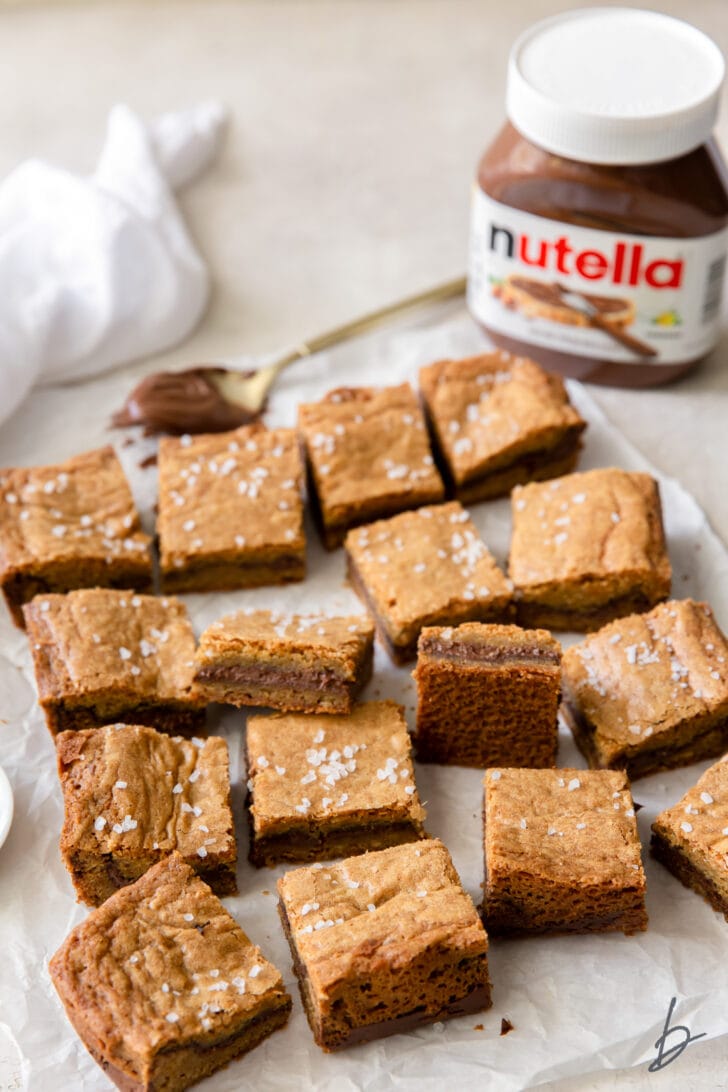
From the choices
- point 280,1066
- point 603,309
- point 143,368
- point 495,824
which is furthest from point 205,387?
point 280,1066

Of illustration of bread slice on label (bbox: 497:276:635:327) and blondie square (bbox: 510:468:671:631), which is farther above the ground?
illustration of bread slice on label (bbox: 497:276:635:327)

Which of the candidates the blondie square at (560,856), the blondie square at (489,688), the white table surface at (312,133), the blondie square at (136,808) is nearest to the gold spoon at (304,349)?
the white table surface at (312,133)

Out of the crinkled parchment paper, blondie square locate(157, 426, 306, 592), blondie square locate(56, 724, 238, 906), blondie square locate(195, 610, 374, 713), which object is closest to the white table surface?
blondie square locate(157, 426, 306, 592)

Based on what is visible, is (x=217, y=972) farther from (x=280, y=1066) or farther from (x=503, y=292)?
(x=503, y=292)

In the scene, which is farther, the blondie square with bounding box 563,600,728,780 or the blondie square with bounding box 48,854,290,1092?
the blondie square with bounding box 563,600,728,780

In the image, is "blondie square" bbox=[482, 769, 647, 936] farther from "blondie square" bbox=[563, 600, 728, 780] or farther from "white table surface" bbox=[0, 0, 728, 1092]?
"white table surface" bbox=[0, 0, 728, 1092]
